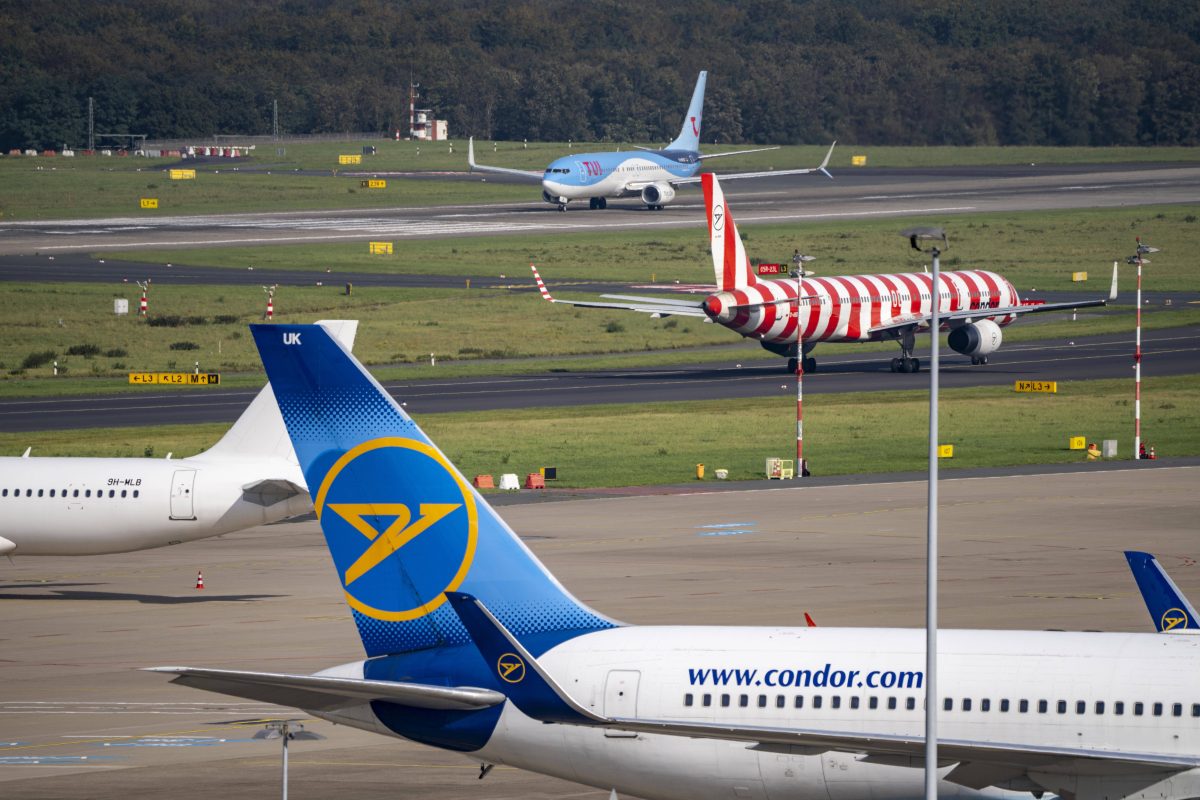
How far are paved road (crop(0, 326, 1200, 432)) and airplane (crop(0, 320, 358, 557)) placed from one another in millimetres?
33195

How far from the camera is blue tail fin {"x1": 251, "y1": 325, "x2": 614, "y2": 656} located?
25.5m

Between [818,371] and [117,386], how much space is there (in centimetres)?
3532

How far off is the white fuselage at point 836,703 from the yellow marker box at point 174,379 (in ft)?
248

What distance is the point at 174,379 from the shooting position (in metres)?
99.6

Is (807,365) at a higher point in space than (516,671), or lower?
higher

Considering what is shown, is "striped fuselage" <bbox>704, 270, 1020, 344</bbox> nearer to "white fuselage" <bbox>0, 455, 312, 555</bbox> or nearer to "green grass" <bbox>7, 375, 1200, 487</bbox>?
"green grass" <bbox>7, 375, 1200, 487</bbox>

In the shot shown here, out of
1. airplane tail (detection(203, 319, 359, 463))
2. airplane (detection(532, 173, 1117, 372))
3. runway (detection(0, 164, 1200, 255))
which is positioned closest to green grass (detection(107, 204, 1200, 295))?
runway (detection(0, 164, 1200, 255))

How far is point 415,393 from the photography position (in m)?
94.1

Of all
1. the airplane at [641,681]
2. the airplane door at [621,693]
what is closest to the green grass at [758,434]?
the airplane at [641,681]

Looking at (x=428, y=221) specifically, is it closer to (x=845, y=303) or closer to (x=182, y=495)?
(x=845, y=303)

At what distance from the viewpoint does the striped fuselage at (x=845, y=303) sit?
9675 centimetres

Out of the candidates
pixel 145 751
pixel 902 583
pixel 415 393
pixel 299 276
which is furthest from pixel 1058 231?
pixel 145 751

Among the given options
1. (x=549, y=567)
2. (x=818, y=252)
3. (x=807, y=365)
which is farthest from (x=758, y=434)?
(x=818, y=252)

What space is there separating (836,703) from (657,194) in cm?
17458
